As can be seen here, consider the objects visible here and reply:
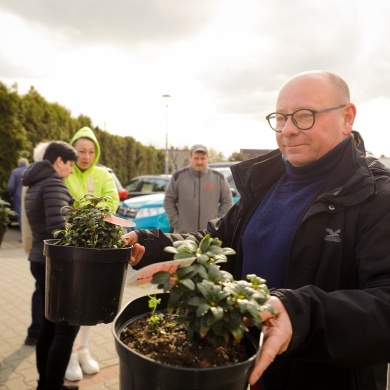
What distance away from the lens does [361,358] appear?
4.22ft

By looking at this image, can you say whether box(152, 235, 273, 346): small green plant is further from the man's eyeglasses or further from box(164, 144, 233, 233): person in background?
box(164, 144, 233, 233): person in background

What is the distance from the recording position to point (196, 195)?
5.30 m

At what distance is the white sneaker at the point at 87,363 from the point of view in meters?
3.65

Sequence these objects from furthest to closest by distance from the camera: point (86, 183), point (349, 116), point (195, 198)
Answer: point (195, 198)
point (86, 183)
point (349, 116)

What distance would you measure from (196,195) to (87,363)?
2.42 metres

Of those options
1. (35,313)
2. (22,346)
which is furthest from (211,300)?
(22,346)

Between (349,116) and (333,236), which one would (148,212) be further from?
(333,236)

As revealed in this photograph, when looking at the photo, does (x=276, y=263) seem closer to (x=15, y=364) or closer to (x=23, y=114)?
(x=15, y=364)

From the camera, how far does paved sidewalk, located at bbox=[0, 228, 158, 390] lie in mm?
3512

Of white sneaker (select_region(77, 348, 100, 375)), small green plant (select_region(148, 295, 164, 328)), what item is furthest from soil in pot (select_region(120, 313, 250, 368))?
white sneaker (select_region(77, 348, 100, 375))

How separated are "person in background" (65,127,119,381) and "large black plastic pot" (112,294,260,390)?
2.63m

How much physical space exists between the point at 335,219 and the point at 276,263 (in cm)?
32

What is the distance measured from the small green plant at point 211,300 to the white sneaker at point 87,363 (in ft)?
9.51

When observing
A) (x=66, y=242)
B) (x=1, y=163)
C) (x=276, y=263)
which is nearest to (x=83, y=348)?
(x=66, y=242)
